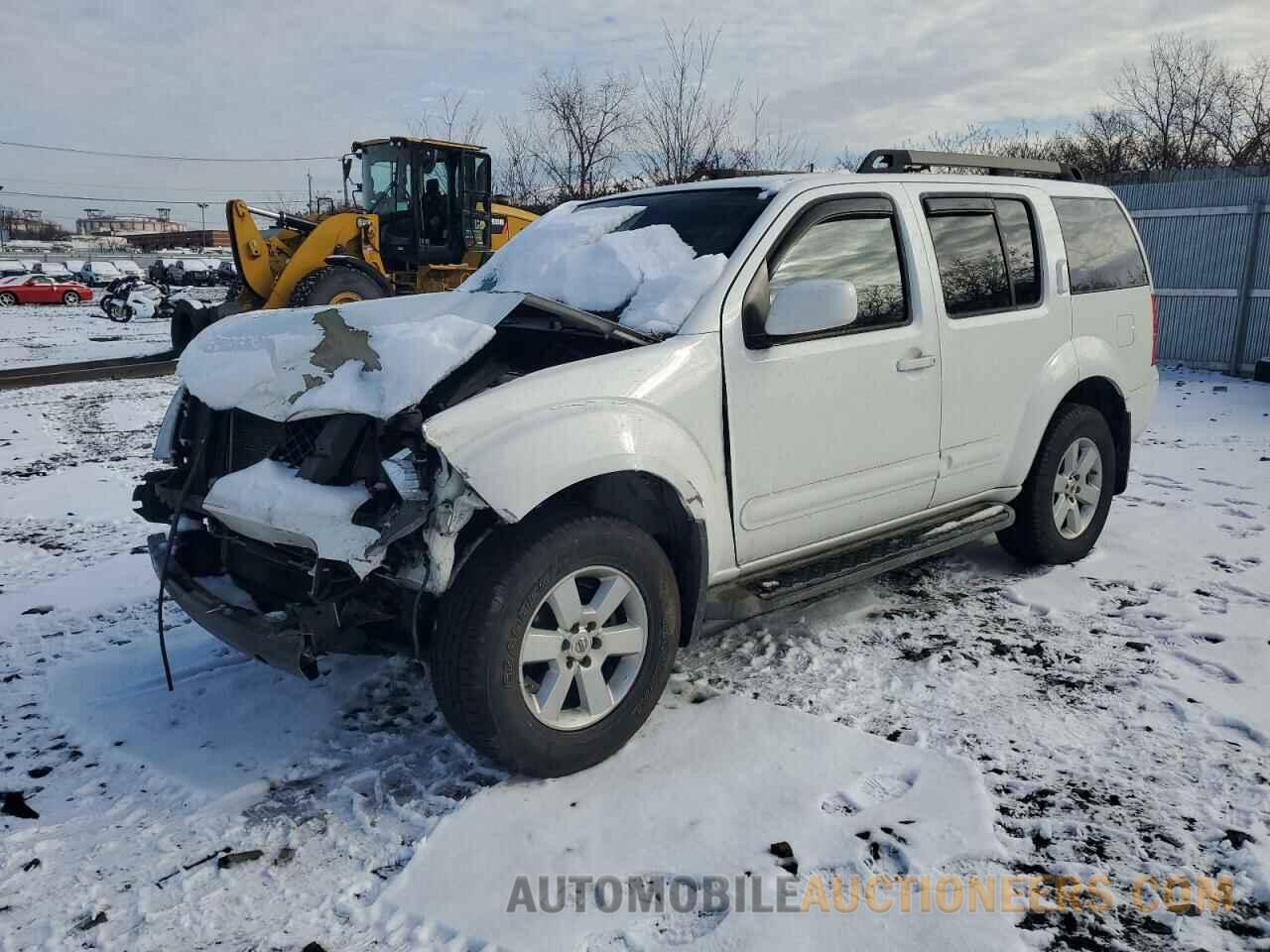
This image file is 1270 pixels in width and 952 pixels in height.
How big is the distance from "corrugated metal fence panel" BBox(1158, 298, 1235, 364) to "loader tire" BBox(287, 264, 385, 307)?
1053 cm

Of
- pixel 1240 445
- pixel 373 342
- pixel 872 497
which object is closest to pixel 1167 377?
pixel 1240 445

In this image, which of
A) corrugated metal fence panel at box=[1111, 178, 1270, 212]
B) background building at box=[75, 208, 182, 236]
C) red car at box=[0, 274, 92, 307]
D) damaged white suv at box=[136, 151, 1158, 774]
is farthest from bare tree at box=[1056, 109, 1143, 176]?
background building at box=[75, 208, 182, 236]

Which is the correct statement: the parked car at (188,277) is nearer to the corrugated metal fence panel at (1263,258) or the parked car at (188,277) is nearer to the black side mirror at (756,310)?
the corrugated metal fence panel at (1263,258)

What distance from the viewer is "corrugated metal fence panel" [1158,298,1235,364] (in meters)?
12.1

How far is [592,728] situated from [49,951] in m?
1.53

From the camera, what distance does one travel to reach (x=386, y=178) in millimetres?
13172

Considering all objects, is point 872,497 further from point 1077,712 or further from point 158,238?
point 158,238

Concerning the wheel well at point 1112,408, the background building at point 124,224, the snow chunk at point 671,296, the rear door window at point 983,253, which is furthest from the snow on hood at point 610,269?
the background building at point 124,224

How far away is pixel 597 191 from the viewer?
70.0ft

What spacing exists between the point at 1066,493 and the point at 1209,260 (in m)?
9.50

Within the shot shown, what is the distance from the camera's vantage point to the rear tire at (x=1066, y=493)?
4715 mm

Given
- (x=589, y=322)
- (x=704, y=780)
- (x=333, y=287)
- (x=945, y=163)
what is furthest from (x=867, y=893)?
(x=333, y=287)

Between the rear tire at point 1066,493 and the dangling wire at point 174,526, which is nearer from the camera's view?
the dangling wire at point 174,526

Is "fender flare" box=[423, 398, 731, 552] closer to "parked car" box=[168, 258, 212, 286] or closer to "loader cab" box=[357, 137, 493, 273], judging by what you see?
"loader cab" box=[357, 137, 493, 273]
